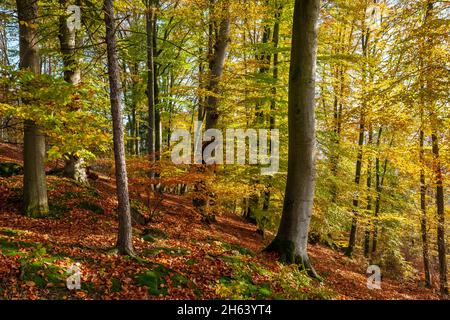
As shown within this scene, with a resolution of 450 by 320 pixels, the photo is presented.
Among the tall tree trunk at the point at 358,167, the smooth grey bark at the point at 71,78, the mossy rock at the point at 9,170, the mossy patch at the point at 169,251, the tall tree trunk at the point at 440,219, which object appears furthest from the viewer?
the tall tree trunk at the point at 358,167

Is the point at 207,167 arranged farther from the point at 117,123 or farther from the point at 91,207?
the point at 117,123

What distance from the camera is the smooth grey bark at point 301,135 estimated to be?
7250 mm

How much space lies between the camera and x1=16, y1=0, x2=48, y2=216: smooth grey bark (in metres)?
7.62

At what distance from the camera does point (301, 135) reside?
286 inches

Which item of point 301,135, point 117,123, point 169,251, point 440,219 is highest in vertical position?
point 117,123

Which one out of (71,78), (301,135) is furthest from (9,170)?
(301,135)

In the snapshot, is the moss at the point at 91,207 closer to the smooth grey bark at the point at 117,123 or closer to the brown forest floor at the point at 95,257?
the brown forest floor at the point at 95,257

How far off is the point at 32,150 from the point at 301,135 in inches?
269

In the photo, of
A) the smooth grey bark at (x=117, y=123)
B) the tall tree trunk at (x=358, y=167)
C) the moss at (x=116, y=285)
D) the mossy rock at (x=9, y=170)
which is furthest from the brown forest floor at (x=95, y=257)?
the tall tree trunk at (x=358, y=167)

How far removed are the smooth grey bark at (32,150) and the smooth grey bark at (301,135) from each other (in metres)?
6.31

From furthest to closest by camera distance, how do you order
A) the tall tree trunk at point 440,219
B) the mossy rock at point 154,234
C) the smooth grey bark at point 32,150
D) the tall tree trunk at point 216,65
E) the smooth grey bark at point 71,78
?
the tall tree trunk at point 216,65
the tall tree trunk at point 440,219
the smooth grey bark at point 71,78
the mossy rock at point 154,234
the smooth grey bark at point 32,150

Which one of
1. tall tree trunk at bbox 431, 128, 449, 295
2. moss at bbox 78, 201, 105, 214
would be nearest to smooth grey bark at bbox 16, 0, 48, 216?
moss at bbox 78, 201, 105, 214

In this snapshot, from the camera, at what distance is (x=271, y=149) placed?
38.0 ft

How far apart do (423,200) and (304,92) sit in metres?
9.65
